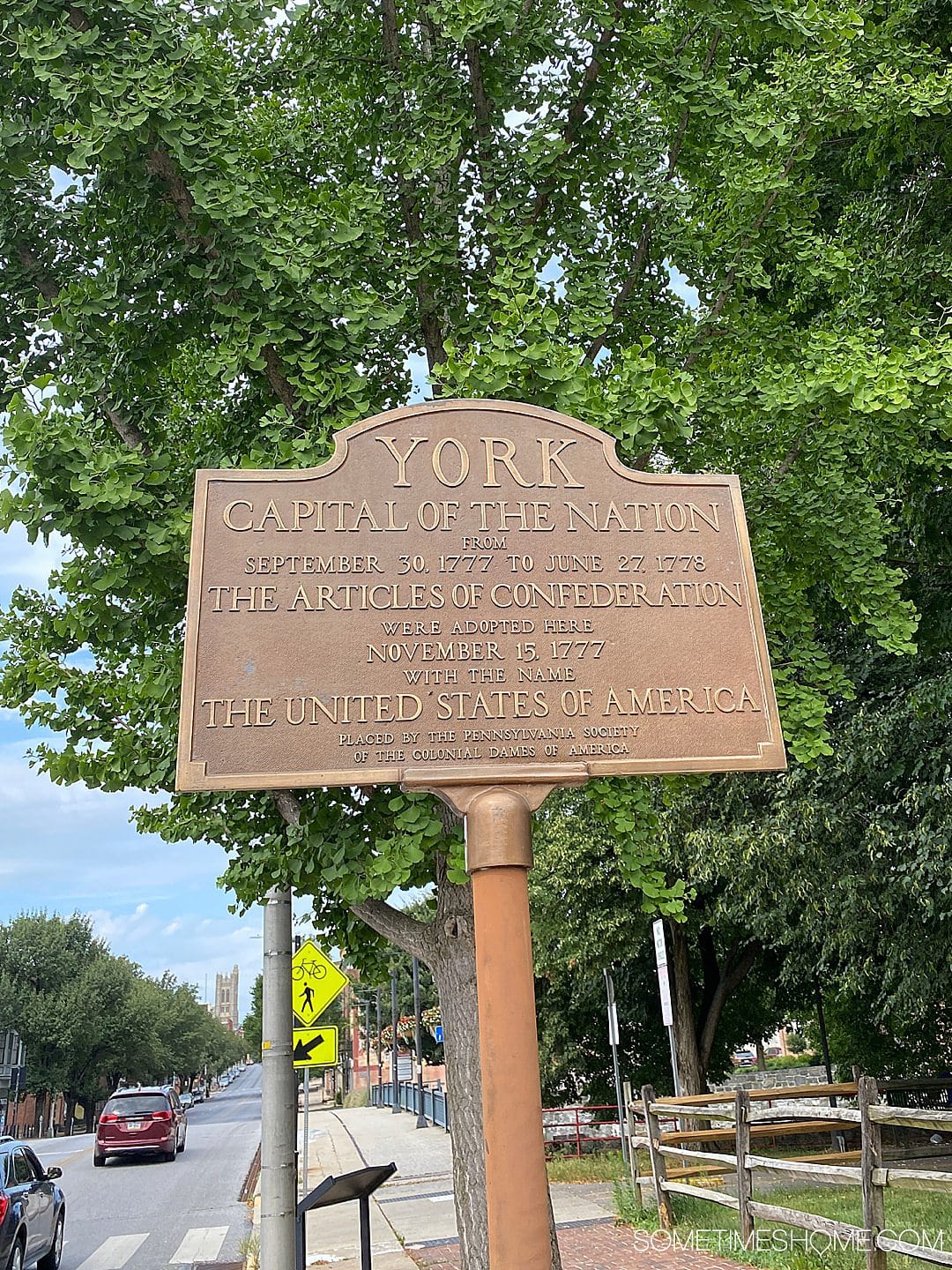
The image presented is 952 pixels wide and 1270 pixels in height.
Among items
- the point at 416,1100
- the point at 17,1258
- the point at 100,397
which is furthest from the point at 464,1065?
the point at 416,1100

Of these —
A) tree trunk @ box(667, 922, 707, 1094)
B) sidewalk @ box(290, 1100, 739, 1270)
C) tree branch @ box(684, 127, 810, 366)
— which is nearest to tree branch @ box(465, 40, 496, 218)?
tree branch @ box(684, 127, 810, 366)

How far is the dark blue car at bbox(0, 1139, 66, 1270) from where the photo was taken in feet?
32.9

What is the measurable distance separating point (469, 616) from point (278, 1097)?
5.45 meters

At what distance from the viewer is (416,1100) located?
30375 millimetres

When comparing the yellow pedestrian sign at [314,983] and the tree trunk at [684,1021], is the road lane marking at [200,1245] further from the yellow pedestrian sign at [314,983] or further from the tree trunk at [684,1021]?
the tree trunk at [684,1021]

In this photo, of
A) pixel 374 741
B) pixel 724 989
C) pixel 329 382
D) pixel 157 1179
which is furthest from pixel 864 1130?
pixel 157 1179

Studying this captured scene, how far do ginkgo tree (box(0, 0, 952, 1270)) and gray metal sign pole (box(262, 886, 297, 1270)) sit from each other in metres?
0.82

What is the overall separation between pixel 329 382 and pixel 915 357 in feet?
12.0

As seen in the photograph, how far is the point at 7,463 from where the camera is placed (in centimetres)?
602

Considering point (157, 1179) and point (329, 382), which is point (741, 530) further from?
point (157, 1179)

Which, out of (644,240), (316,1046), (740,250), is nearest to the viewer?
(740,250)

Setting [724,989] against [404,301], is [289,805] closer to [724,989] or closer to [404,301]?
[404,301]

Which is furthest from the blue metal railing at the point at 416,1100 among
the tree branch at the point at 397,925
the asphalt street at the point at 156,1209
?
the tree branch at the point at 397,925

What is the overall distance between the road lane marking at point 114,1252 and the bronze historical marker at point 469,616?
10.9m
